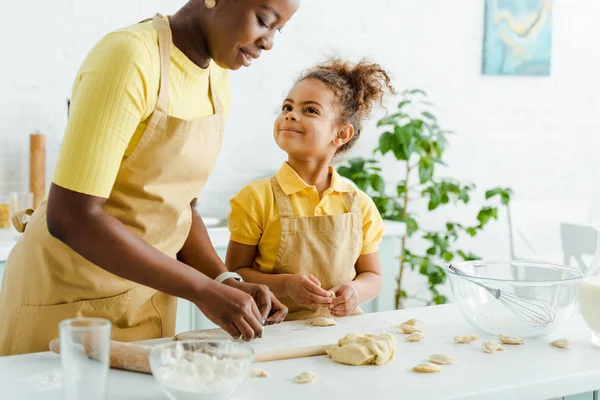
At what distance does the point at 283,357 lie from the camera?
4.00 ft

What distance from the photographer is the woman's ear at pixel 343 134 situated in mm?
1901

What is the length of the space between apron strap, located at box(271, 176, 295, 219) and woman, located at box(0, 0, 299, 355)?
258mm

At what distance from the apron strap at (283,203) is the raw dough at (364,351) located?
561 millimetres

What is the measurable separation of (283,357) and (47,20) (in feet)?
6.65

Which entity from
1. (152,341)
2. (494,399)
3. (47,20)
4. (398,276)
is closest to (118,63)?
(152,341)

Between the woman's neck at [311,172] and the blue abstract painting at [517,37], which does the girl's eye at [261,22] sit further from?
the blue abstract painting at [517,37]

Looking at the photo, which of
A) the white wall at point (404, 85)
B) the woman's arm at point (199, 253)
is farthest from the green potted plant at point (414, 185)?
the woman's arm at point (199, 253)

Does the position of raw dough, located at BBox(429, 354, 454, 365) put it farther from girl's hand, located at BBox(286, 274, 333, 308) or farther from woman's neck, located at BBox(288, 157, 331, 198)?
woman's neck, located at BBox(288, 157, 331, 198)

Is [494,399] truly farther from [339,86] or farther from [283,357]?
[339,86]

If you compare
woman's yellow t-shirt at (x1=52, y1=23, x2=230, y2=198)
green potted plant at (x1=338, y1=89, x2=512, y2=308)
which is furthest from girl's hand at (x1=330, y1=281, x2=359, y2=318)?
green potted plant at (x1=338, y1=89, x2=512, y2=308)

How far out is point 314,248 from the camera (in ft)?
5.73

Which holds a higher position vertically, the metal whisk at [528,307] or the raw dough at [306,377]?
the metal whisk at [528,307]

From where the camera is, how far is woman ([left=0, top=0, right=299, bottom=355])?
112 cm

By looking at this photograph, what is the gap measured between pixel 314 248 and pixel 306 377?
2.17 ft
